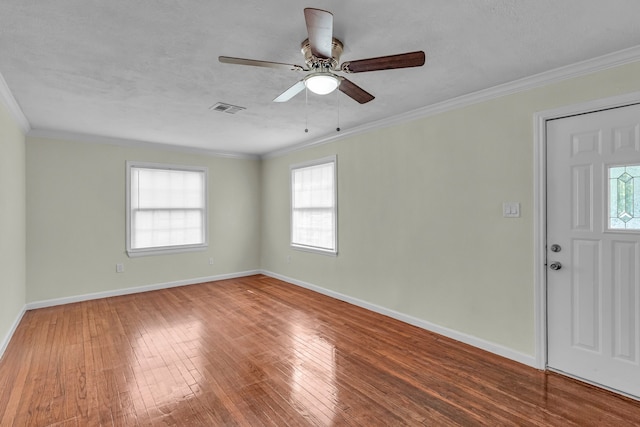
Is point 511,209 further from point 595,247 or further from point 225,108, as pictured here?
point 225,108

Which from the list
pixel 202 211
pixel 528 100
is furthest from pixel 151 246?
pixel 528 100

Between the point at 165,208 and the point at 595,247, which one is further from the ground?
the point at 165,208

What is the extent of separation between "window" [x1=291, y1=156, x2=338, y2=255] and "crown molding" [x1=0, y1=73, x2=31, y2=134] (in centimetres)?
352

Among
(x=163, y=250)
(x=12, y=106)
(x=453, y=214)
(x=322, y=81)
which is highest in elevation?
(x=12, y=106)

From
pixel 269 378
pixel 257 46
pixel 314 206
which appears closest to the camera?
pixel 257 46

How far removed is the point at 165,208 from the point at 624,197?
576cm

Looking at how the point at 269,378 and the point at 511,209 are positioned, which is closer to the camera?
the point at 269,378

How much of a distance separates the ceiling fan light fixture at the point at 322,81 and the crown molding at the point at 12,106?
8.40 feet

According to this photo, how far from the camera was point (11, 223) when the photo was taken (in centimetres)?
343

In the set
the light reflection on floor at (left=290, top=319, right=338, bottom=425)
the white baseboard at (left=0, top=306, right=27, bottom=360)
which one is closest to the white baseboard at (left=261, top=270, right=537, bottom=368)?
the light reflection on floor at (left=290, top=319, right=338, bottom=425)

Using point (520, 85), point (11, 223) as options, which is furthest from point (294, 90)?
point (11, 223)

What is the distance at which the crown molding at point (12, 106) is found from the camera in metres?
2.81

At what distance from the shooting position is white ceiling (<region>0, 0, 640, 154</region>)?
1791mm

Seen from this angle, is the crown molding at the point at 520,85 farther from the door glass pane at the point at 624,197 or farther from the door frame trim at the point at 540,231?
the door glass pane at the point at 624,197
